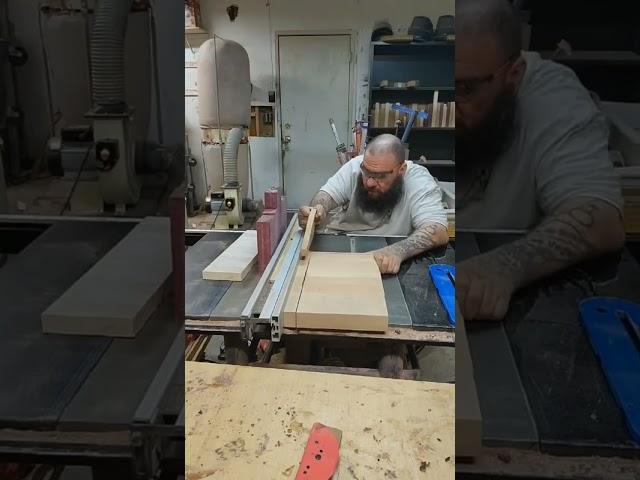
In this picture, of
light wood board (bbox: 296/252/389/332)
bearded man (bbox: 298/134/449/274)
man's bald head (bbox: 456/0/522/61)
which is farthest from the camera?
light wood board (bbox: 296/252/389/332)

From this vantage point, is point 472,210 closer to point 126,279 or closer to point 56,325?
point 126,279

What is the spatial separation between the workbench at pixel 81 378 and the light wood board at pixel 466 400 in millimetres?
307

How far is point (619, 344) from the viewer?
17.8 inches

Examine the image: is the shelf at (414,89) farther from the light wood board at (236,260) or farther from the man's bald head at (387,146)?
the light wood board at (236,260)

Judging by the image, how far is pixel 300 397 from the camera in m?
0.54

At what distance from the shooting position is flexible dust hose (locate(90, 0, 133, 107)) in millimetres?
435

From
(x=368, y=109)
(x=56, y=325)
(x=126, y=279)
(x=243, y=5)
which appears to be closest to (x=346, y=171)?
(x=368, y=109)

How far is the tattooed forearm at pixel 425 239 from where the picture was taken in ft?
1.45

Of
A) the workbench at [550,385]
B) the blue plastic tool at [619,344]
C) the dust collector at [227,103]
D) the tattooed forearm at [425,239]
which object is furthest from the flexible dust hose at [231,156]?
the blue plastic tool at [619,344]

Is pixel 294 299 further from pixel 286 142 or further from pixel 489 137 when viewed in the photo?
pixel 489 137

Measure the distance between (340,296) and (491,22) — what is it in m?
0.41

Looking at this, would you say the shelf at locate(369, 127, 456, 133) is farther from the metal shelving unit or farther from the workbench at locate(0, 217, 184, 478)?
the workbench at locate(0, 217, 184, 478)

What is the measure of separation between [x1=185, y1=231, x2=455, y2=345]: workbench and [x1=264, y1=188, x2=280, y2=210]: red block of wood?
54 millimetres

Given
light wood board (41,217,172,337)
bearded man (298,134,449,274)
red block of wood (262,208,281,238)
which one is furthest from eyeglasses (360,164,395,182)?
light wood board (41,217,172,337)
